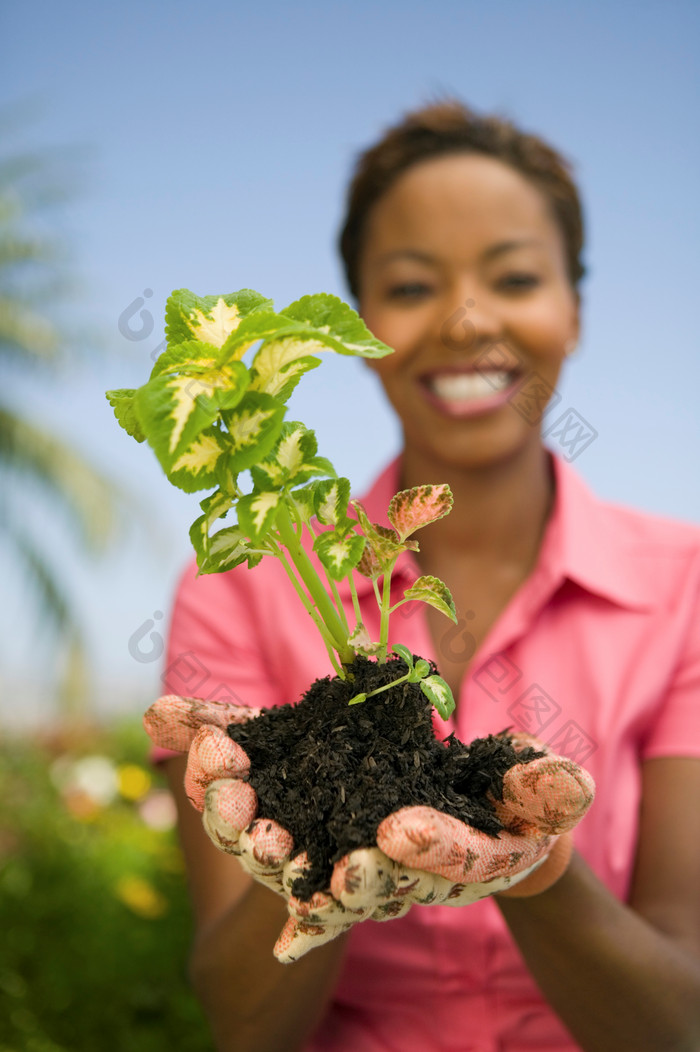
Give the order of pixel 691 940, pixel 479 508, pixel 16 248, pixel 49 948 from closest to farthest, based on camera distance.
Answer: pixel 691 940 < pixel 479 508 < pixel 49 948 < pixel 16 248

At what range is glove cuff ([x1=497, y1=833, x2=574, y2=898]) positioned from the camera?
50.1 inches

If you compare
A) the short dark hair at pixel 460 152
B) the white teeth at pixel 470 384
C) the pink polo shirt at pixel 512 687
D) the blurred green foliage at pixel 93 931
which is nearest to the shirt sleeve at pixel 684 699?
the pink polo shirt at pixel 512 687

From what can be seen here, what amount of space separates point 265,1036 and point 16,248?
6.93m

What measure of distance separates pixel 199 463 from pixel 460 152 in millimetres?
1422

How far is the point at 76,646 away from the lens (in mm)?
7375

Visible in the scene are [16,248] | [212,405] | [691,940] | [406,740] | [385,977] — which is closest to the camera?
[212,405]

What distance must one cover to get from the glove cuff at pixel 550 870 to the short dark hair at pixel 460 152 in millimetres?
1477

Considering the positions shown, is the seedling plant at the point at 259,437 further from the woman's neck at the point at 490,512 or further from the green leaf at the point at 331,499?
the woman's neck at the point at 490,512

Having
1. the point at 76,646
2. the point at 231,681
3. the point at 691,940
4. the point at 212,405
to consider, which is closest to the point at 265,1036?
the point at 231,681

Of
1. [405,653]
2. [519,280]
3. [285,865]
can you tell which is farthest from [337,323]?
[519,280]

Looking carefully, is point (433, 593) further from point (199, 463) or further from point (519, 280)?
point (519, 280)

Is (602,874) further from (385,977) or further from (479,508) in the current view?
(479,508)

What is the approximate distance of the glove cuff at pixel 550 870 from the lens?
1.27 metres

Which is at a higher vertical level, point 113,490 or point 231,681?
point 113,490
